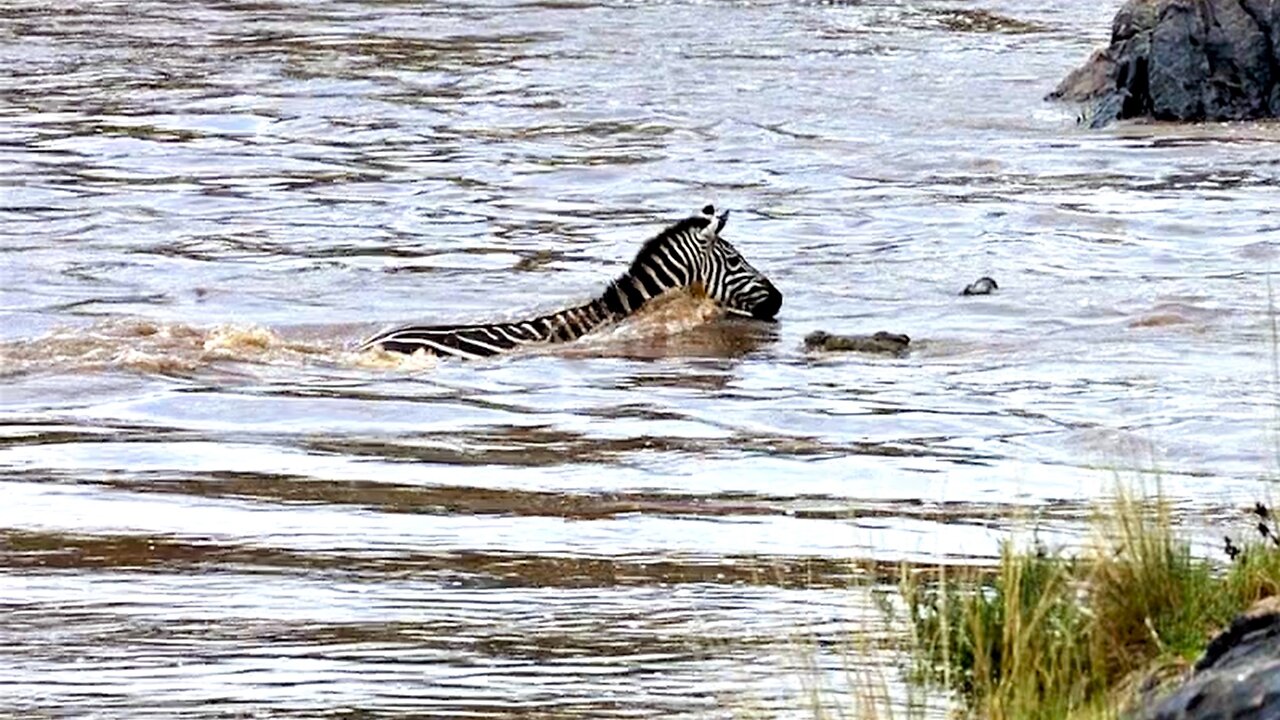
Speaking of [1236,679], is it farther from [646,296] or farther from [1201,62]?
[1201,62]

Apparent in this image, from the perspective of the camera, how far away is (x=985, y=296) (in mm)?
19750

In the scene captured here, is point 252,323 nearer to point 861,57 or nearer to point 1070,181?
point 1070,181

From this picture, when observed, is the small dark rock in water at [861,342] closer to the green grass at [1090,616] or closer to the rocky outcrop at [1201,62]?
the green grass at [1090,616]

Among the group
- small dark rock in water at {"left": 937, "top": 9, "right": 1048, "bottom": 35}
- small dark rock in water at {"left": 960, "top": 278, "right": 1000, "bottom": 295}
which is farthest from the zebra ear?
small dark rock in water at {"left": 937, "top": 9, "right": 1048, "bottom": 35}

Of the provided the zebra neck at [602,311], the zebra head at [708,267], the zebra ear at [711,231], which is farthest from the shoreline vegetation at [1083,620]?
the zebra ear at [711,231]

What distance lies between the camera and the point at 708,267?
18.5 m

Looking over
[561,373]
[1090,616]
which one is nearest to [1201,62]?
[561,373]

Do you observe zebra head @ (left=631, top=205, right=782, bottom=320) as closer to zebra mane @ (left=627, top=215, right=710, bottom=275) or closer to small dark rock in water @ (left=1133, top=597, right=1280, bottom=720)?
zebra mane @ (left=627, top=215, right=710, bottom=275)

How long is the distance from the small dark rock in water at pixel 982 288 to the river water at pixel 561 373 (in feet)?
0.63

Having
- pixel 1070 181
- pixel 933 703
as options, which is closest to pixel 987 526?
pixel 933 703

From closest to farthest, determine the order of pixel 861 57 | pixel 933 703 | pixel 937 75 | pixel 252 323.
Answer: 1. pixel 933 703
2. pixel 252 323
3. pixel 937 75
4. pixel 861 57

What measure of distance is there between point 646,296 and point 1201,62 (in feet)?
42.8

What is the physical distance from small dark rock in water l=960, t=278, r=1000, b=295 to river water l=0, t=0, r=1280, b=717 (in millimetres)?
192

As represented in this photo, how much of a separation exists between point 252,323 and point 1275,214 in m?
8.87
